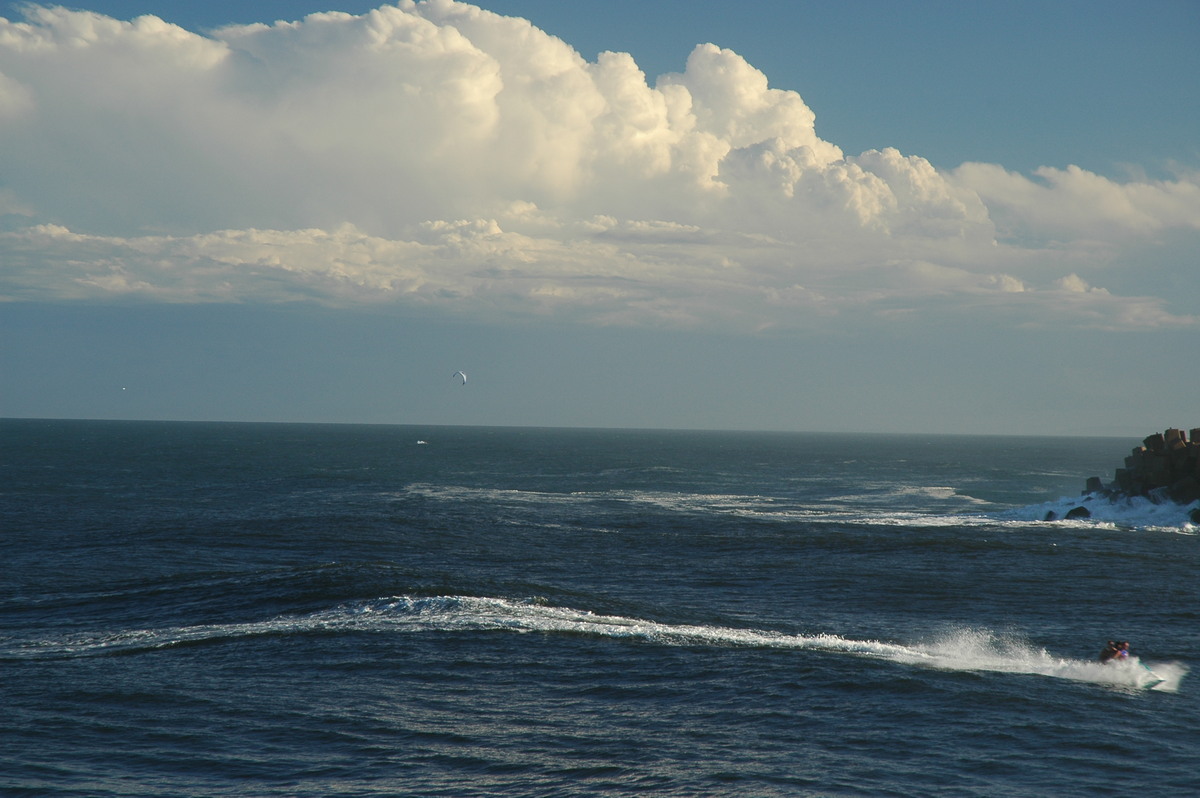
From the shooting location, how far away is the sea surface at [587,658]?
1823 centimetres

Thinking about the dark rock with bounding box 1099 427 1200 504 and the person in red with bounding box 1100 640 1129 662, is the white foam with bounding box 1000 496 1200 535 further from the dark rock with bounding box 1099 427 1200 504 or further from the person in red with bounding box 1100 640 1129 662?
the person in red with bounding box 1100 640 1129 662

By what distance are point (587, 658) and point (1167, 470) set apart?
181 ft

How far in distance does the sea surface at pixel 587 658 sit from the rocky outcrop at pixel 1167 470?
6.13 meters

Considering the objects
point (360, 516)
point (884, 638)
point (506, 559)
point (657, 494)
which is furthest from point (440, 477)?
point (884, 638)

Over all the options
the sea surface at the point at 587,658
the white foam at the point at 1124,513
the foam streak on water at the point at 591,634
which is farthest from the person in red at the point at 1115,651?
the white foam at the point at 1124,513

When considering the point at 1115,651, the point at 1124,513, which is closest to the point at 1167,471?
the point at 1124,513

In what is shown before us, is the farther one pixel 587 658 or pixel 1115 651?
pixel 587 658

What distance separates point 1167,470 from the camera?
64875 millimetres

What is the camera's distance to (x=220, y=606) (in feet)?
106

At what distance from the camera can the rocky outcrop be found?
6312 centimetres

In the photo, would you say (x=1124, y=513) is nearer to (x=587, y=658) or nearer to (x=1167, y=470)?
(x=1167, y=470)

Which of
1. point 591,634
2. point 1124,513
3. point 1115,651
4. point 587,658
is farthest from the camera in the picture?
point 1124,513

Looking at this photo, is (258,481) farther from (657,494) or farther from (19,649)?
(19,649)

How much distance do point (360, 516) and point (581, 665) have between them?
38.6m
